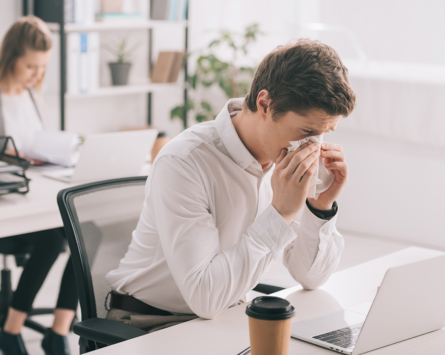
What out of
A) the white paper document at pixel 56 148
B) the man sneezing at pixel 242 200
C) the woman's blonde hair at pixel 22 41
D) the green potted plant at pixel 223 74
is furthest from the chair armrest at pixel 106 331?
the green potted plant at pixel 223 74

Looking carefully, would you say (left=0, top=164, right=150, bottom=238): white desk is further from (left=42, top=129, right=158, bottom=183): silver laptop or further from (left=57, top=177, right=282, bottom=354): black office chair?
(left=57, top=177, right=282, bottom=354): black office chair

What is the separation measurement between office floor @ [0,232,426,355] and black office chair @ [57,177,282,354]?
95 cm

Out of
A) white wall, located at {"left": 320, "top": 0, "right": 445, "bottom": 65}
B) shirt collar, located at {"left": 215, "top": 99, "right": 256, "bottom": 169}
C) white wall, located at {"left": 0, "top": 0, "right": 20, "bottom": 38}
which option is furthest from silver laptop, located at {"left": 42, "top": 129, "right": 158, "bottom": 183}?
white wall, located at {"left": 320, "top": 0, "right": 445, "bottom": 65}

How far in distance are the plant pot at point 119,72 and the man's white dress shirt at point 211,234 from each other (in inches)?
104

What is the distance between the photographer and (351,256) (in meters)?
3.69

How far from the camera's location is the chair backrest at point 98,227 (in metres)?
1.40

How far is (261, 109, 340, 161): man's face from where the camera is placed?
127 cm

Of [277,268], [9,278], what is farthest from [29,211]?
[277,268]

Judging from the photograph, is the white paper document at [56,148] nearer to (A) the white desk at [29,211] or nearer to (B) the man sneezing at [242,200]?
(A) the white desk at [29,211]

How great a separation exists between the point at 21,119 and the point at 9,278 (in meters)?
0.76

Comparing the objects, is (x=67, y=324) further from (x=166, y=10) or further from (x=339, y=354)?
(x=166, y=10)

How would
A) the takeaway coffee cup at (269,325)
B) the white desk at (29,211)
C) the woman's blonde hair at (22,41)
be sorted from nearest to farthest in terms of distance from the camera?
the takeaway coffee cup at (269,325)
the white desk at (29,211)
the woman's blonde hair at (22,41)

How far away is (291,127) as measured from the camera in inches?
50.6

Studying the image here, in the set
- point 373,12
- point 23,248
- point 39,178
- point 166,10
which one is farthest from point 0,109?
point 373,12
